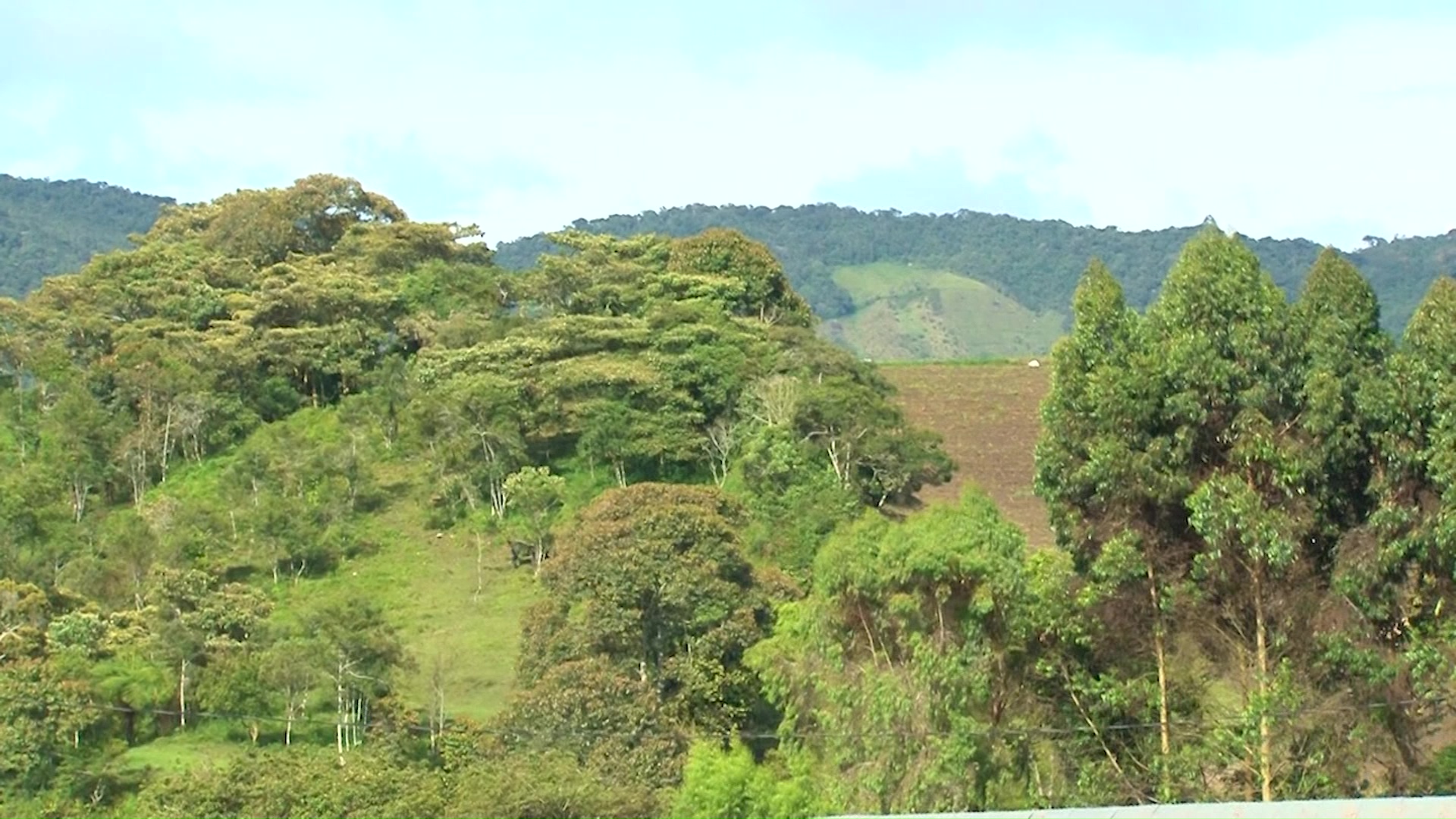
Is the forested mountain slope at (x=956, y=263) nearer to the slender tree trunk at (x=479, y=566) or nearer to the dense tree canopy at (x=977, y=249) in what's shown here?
the dense tree canopy at (x=977, y=249)

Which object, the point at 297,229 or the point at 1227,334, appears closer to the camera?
the point at 1227,334

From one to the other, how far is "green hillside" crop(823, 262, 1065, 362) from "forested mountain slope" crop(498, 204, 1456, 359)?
0.14 m

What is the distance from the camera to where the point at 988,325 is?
126 m

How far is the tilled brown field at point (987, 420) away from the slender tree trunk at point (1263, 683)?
19.8 metres

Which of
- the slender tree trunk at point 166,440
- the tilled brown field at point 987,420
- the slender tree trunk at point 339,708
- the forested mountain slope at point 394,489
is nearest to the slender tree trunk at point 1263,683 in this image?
the forested mountain slope at point 394,489

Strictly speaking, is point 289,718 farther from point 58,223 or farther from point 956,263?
point 956,263

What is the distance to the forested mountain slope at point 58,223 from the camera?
115688 mm

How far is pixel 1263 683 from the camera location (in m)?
21.5

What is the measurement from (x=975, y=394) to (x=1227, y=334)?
1343 inches

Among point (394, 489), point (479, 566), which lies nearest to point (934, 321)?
point (394, 489)

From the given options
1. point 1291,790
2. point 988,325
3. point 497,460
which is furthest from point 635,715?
point 988,325

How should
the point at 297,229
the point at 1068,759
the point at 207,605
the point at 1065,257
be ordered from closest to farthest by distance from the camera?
the point at 1068,759 → the point at 207,605 → the point at 297,229 → the point at 1065,257

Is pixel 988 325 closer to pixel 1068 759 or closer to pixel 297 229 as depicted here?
pixel 297 229

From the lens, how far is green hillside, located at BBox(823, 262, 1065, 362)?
12094 cm
